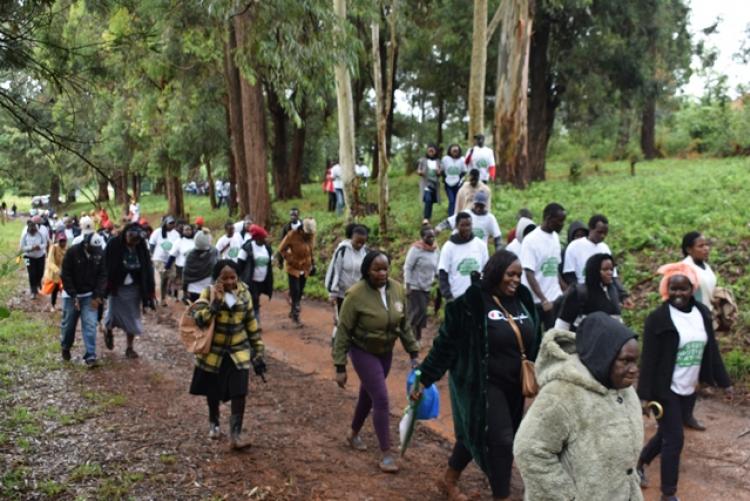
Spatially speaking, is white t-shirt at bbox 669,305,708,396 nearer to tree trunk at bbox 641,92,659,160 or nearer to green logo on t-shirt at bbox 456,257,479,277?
green logo on t-shirt at bbox 456,257,479,277

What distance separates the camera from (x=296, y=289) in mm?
11859

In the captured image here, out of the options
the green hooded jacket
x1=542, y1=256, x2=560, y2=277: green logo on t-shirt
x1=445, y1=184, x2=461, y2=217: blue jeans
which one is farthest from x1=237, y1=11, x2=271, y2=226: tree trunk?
the green hooded jacket

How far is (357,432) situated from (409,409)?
1189 mm

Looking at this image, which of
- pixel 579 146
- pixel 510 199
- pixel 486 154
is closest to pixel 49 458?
pixel 486 154

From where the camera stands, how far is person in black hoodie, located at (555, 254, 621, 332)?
646 centimetres

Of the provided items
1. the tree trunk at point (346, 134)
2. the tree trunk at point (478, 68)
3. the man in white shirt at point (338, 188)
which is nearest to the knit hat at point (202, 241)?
the tree trunk at point (346, 134)

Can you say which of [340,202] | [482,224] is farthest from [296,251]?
[340,202]

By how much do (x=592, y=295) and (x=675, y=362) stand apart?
60.8 inches

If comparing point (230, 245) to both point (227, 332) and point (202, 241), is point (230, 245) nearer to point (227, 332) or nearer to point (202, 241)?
point (202, 241)

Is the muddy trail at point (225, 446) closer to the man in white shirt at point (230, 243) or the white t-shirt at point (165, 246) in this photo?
the man in white shirt at point (230, 243)

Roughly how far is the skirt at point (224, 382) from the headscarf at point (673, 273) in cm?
350

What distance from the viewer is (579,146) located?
36.5 meters

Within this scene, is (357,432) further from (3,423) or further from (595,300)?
(3,423)

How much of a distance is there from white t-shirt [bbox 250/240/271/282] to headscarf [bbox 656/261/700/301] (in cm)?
619
